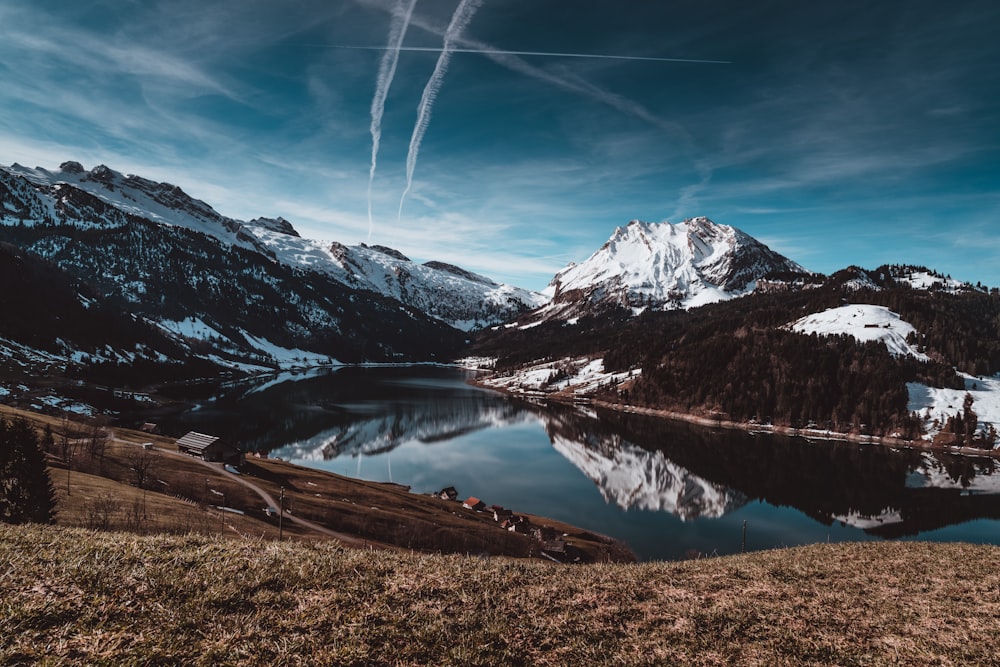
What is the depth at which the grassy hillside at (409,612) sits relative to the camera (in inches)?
314

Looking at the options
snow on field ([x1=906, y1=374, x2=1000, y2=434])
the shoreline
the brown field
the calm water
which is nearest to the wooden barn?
the brown field

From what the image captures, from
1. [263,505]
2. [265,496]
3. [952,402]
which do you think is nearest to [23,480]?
[263,505]

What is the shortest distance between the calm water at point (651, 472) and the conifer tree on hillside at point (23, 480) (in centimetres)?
5743

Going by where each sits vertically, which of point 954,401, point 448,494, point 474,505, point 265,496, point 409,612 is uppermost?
point 954,401

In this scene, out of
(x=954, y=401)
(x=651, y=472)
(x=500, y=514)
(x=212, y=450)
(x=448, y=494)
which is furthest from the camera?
(x=954, y=401)

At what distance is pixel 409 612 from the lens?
385 inches

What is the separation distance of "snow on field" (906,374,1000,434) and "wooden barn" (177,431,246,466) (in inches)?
7237

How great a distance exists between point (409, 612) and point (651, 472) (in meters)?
100

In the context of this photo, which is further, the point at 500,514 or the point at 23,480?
the point at 500,514

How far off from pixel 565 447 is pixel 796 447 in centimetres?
6559

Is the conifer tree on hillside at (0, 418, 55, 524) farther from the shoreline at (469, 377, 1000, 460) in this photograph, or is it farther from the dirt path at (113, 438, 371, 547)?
A: the shoreline at (469, 377, 1000, 460)

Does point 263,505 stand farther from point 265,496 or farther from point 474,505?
point 474,505

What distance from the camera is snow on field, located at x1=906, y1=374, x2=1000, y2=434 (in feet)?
474

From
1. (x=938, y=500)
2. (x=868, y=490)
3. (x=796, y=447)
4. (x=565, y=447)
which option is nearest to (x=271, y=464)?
(x=565, y=447)
